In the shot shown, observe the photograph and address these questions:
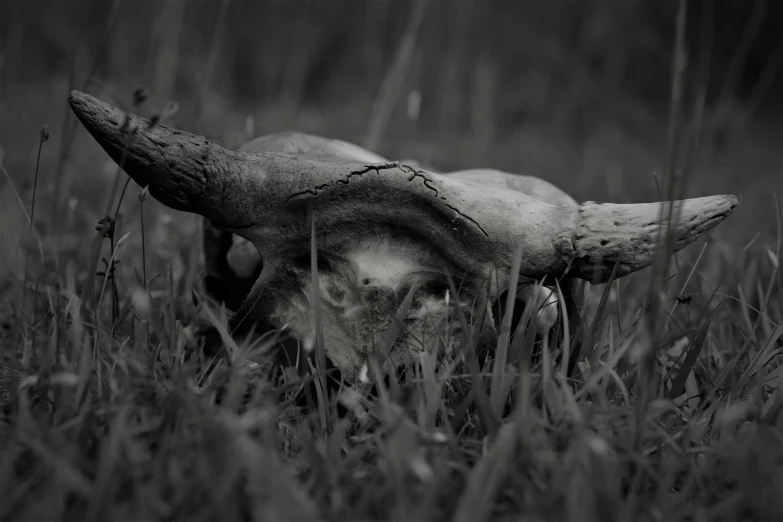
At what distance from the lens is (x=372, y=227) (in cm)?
106

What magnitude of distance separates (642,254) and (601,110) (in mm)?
4816

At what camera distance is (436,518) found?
0.74 meters

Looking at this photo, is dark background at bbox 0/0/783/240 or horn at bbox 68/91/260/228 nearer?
horn at bbox 68/91/260/228

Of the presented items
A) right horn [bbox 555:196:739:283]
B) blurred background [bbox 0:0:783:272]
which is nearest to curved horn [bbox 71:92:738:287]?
right horn [bbox 555:196:739:283]

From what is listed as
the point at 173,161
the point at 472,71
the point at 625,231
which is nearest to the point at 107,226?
the point at 173,161

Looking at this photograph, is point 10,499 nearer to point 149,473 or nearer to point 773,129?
point 149,473

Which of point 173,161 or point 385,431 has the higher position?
point 173,161

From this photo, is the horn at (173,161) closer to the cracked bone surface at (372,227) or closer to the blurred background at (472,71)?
the cracked bone surface at (372,227)

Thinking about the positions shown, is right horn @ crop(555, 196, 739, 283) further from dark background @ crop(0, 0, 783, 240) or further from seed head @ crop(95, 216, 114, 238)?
dark background @ crop(0, 0, 783, 240)

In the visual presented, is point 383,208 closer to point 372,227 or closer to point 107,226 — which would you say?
point 372,227

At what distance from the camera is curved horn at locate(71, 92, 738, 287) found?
3.22ft

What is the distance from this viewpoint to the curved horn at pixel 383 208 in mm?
980

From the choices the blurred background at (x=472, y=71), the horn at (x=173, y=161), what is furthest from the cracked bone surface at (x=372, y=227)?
the blurred background at (x=472, y=71)

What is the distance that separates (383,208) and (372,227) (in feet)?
0.14
